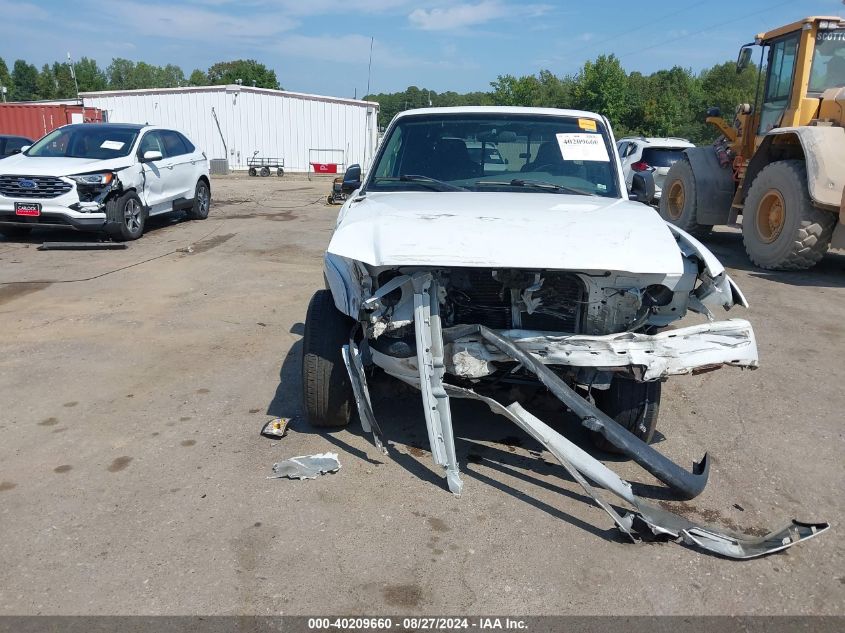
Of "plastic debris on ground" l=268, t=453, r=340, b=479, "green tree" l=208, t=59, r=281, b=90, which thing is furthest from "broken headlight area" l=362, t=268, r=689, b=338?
"green tree" l=208, t=59, r=281, b=90

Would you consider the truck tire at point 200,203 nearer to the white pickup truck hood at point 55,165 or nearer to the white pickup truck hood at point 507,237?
the white pickup truck hood at point 55,165

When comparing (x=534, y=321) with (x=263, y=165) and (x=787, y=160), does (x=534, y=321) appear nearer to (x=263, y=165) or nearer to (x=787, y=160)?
(x=787, y=160)

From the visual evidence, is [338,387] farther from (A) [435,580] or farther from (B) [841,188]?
(B) [841,188]

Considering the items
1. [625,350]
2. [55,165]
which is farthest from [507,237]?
[55,165]

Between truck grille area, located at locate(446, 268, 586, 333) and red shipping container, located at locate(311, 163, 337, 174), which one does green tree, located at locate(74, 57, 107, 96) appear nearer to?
red shipping container, located at locate(311, 163, 337, 174)

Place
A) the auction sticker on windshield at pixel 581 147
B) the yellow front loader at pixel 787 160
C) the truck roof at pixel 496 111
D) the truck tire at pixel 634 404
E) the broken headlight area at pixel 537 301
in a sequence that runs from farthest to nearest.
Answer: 1. the yellow front loader at pixel 787 160
2. the truck roof at pixel 496 111
3. the auction sticker on windshield at pixel 581 147
4. the truck tire at pixel 634 404
5. the broken headlight area at pixel 537 301

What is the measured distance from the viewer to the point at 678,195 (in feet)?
39.1

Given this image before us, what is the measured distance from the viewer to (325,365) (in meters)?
3.80

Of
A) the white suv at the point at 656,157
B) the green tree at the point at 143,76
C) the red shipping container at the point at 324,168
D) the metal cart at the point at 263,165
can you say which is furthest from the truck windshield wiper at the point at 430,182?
the green tree at the point at 143,76

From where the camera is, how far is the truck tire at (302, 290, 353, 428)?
150 inches

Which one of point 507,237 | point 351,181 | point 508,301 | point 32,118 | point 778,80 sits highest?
point 778,80

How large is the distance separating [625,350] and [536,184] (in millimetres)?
1728

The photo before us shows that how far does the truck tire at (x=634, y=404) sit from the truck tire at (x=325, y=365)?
1480mm

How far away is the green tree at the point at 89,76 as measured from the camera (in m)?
97.3
